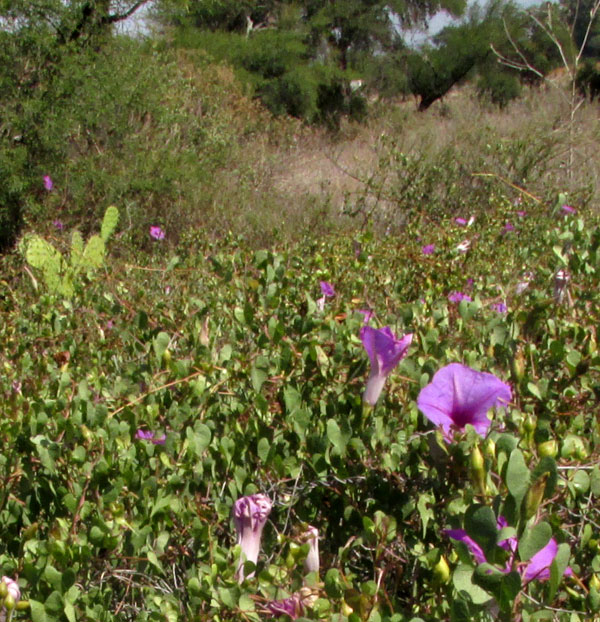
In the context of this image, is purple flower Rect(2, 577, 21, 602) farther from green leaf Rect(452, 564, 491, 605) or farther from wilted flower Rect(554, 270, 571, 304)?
wilted flower Rect(554, 270, 571, 304)

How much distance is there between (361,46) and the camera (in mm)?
19531

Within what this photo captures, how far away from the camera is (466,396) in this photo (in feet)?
3.73

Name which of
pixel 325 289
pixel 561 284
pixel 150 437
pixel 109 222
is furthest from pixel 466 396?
pixel 109 222

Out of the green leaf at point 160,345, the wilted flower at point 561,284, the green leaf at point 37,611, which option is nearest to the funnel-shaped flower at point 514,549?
the green leaf at point 37,611

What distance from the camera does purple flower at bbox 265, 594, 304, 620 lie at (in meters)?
0.91

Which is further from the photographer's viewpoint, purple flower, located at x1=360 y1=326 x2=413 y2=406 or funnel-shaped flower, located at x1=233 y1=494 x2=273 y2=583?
purple flower, located at x1=360 y1=326 x2=413 y2=406

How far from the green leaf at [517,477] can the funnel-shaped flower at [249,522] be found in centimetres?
43

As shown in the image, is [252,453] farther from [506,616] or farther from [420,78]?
[420,78]

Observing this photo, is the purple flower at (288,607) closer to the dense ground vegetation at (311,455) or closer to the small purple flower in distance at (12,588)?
the dense ground vegetation at (311,455)

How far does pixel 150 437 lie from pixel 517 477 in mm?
835

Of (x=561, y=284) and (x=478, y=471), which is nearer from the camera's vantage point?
(x=478, y=471)

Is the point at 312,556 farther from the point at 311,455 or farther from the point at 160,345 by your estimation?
the point at 160,345

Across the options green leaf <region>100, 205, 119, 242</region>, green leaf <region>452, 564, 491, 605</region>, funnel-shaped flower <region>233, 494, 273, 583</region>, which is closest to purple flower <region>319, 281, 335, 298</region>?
funnel-shaped flower <region>233, 494, 273, 583</region>

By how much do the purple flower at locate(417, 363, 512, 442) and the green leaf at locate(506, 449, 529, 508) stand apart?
42 centimetres
